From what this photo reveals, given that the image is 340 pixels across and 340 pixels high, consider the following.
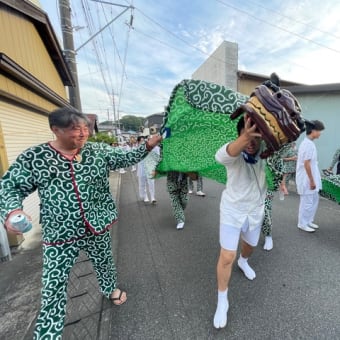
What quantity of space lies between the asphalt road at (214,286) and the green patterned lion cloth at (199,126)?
111 centimetres

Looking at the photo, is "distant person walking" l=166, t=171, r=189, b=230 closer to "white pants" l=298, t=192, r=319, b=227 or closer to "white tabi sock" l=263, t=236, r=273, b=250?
"white tabi sock" l=263, t=236, r=273, b=250

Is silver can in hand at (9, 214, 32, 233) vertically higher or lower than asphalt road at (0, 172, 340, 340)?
higher

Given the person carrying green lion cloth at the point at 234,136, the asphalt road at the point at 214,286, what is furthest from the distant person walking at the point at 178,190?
the person carrying green lion cloth at the point at 234,136

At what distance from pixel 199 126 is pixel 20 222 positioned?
1.60 metres

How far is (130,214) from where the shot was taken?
4.57 meters

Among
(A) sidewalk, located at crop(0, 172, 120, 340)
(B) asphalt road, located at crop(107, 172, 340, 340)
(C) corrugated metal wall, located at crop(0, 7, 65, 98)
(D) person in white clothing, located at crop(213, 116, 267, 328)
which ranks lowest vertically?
(B) asphalt road, located at crop(107, 172, 340, 340)

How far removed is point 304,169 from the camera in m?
3.26

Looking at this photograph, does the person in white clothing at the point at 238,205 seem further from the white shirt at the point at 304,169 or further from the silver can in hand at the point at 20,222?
the white shirt at the point at 304,169

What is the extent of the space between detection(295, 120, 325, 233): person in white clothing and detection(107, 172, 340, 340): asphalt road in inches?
9.5

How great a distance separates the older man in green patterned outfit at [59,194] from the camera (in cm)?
128

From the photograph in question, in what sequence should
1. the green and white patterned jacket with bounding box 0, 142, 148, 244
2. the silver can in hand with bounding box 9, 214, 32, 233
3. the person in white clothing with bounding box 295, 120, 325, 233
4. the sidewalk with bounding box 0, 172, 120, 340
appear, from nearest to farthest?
1. the silver can in hand with bounding box 9, 214, 32, 233
2. the green and white patterned jacket with bounding box 0, 142, 148, 244
3. the sidewalk with bounding box 0, 172, 120, 340
4. the person in white clothing with bounding box 295, 120, 325, 233

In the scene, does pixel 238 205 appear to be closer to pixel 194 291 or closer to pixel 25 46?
pixel 194 291

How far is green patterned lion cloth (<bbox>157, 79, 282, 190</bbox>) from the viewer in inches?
63.9

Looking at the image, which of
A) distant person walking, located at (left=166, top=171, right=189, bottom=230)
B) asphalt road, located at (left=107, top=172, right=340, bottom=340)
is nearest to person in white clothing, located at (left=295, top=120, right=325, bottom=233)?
asphalt road, located at (left=107, top=172, right=340, bottom=340)
